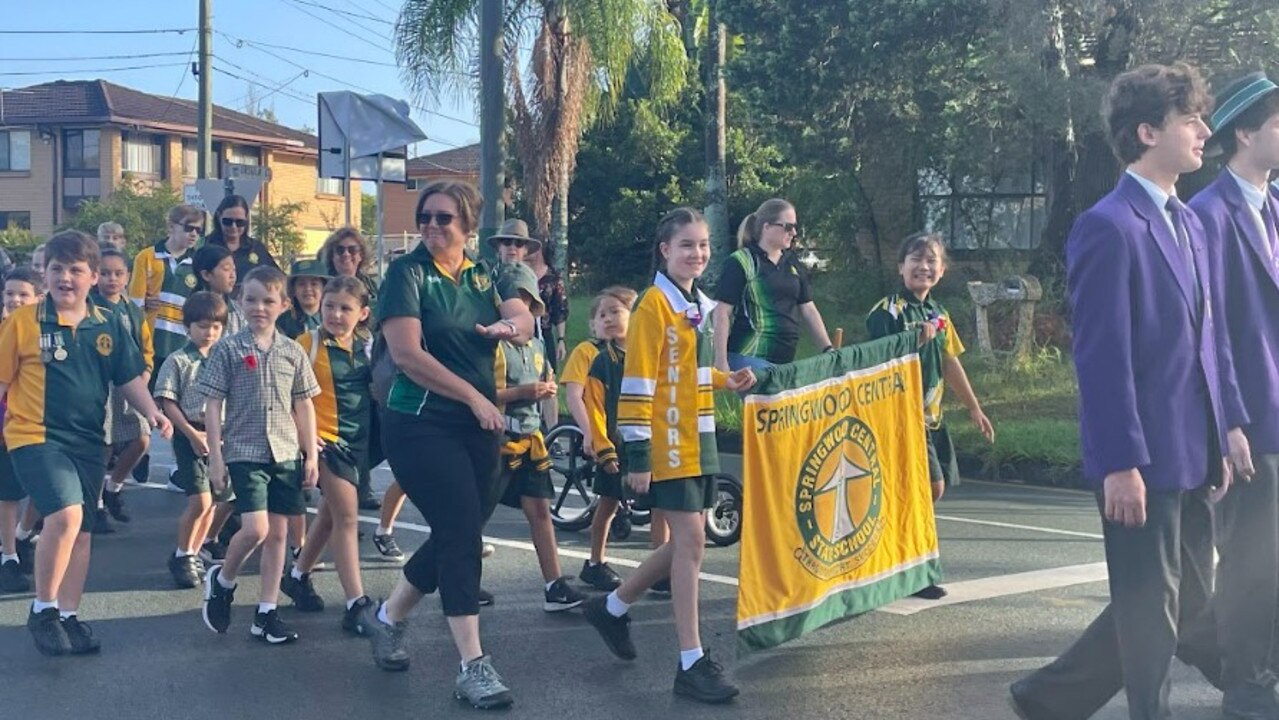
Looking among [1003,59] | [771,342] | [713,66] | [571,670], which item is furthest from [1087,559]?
[713,66]

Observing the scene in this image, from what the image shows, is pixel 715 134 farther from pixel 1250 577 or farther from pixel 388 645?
pixel 1250 577

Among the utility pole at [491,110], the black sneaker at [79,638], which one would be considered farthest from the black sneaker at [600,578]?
the utility pole at [491,110]

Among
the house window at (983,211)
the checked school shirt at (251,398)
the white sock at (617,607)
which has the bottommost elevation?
the white sock at (617,607)

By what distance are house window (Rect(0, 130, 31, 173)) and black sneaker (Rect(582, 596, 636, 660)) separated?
2141 inches

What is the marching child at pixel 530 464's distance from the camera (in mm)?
6754

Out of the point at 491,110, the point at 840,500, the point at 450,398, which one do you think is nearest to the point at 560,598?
the point at 840,500

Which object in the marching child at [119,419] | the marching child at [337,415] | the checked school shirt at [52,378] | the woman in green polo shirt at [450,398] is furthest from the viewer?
the marching child at [119,419]

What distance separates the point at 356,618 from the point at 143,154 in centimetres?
5199

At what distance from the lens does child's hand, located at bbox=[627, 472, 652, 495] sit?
553 cm

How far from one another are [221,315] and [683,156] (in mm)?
22912

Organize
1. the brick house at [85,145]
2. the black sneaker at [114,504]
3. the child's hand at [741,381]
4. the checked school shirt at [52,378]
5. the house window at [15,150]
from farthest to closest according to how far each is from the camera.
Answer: the house window at [15,150] < the brick house at [85,145] < the black sneaker at [114,504] < the checked school shirt at [52,378] < the child's hand at [741,381]

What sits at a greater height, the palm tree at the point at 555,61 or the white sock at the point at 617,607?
the palm tree at the point at 555,61

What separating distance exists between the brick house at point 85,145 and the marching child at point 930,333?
45855mm

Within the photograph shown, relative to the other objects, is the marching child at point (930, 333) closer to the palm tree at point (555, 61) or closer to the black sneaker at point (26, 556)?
the black sneaker at point (26, 556)
